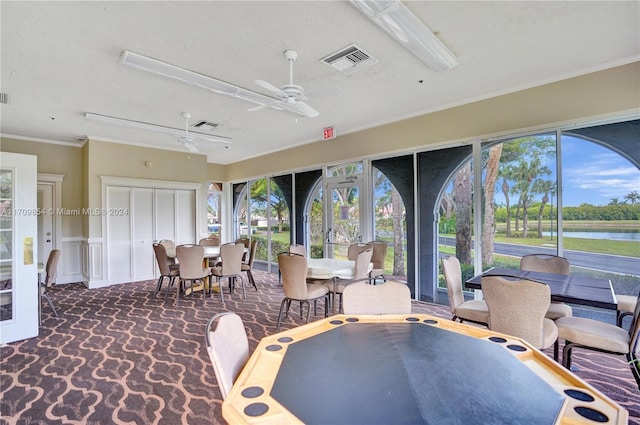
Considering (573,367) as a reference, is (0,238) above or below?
above

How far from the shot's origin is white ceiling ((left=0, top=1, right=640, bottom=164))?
2623 millimetres

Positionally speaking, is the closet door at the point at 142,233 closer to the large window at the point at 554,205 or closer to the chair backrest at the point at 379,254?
the chair backrest at the point at 379,254

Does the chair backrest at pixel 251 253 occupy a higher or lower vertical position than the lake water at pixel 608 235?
lower

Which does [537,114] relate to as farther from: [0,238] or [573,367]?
[0,238]

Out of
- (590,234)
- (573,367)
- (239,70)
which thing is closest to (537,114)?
(590,234)

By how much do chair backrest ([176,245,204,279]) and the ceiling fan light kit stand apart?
13.7 ft

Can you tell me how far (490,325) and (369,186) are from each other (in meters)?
3.69

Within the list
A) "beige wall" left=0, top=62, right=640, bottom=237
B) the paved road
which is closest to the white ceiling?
"beige wall" left=0, top=62, right=640, bottom=237

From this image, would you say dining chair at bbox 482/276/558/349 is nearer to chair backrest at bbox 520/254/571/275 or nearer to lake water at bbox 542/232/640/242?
chair backrest at bbox 520/254/571/275

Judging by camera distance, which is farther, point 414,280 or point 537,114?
point 414,280

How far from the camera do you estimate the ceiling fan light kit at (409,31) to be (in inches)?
94.7

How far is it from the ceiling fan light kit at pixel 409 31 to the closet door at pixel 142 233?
6.59 m

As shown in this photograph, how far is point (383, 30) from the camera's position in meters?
2.86

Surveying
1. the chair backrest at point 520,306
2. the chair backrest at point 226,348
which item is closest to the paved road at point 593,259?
the chair backrest at point 520,306
